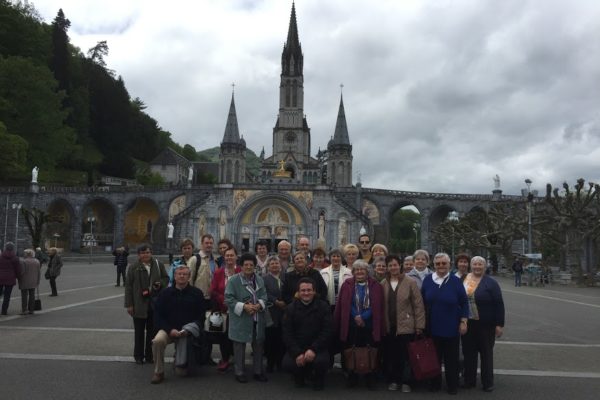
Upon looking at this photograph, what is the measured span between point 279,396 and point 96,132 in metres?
64.4

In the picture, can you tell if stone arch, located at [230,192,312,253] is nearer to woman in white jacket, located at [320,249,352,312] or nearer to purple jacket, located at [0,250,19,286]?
purple jacket, located at [0,250,19,286]

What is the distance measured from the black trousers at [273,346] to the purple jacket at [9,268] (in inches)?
270

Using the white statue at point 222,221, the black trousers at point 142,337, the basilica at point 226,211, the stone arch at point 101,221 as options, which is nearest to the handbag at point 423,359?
the black trousers at point 142,337

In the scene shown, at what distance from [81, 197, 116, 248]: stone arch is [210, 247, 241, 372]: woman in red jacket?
153 feet

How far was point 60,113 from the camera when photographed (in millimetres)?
49000

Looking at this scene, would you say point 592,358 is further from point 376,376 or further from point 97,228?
point 97,228

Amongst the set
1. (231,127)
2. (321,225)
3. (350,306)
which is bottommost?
(350,306)

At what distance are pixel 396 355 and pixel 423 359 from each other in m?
0.36

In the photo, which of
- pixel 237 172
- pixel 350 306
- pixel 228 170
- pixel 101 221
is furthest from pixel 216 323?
pixel 237 172

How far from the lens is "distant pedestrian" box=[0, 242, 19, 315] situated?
10633 millimetres

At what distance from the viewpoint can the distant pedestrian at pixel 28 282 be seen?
35.4ft

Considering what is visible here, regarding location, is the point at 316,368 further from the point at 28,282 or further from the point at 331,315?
the point at 28,282

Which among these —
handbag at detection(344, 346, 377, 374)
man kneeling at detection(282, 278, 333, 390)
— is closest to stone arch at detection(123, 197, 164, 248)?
man kneeling at detection(282, 278, 333, 390)

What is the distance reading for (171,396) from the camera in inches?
209
